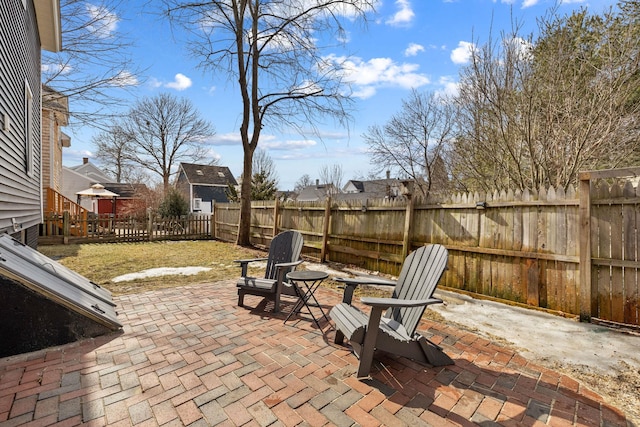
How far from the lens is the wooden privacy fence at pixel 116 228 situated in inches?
433

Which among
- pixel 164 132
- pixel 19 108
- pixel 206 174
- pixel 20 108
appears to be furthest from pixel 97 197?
pixel 19 108

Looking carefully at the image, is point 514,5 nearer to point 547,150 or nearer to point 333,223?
point 547,150

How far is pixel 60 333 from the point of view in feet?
9.59

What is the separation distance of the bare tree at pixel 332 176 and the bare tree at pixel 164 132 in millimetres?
13126

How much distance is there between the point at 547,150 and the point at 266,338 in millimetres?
5716

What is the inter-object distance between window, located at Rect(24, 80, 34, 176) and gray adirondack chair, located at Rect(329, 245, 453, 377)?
6.53 m

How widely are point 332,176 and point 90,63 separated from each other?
2754cm

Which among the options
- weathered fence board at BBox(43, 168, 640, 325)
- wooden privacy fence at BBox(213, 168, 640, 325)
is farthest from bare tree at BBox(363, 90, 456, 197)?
wooden privacy fence at BBox(213, 168, 640, 325)

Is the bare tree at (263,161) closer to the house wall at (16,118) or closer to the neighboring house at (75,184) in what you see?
the neighboring house at (75,184)

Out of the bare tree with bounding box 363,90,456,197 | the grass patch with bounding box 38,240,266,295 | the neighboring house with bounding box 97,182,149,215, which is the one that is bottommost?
the grass patch with bounding box 38,240,266,295

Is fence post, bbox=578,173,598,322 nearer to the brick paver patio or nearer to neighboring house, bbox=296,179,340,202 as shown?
the brick paver patio

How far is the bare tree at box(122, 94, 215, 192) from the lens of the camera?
2425 cm

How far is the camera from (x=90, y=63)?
8.35 m

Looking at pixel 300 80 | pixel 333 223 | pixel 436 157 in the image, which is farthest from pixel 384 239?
pixel 436 157
